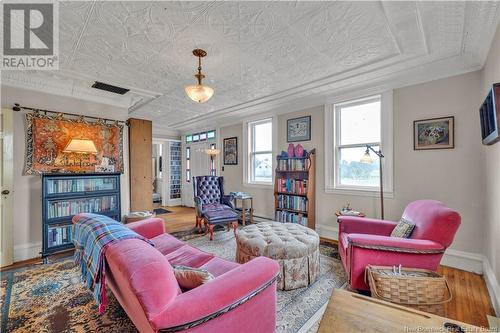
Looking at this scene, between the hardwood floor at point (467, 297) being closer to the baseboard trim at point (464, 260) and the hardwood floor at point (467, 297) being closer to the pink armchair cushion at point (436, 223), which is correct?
the baseboard trim at point (464, 260)

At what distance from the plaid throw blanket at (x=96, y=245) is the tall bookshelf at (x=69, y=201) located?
1913 millimetres

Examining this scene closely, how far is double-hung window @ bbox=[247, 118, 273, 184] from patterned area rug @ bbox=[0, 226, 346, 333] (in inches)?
100

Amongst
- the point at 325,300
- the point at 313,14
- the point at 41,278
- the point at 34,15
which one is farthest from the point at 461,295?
the point at 34,15

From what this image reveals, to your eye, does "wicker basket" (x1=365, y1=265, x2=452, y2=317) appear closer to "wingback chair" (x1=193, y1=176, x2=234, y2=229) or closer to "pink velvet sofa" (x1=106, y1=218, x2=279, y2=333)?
"pink velvet sofa" (x1=106, y1=218, x2=279, y2=333)

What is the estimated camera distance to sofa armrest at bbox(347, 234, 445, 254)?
6.02 feet

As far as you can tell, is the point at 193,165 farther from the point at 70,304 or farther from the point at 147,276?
the point at 147,276

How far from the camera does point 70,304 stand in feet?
6.63

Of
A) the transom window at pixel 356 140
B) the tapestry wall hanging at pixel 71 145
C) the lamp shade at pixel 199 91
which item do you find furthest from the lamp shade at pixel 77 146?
the transom window at pixel 356 140

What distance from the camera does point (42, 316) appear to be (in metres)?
1.85

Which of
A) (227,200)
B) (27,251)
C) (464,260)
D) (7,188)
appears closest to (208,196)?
(227,200)

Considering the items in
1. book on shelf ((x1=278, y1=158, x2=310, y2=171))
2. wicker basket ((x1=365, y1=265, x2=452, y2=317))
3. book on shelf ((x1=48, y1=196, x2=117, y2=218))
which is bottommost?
wicker basket ((x1=365, y1=265, x2=452, y2=317))

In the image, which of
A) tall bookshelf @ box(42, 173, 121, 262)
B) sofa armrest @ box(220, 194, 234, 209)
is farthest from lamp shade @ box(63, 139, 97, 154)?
sofa armrest @ box(220, 194, 234, 209)

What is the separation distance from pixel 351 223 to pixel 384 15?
7.06ft

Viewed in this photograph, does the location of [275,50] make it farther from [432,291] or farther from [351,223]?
[432,291]
